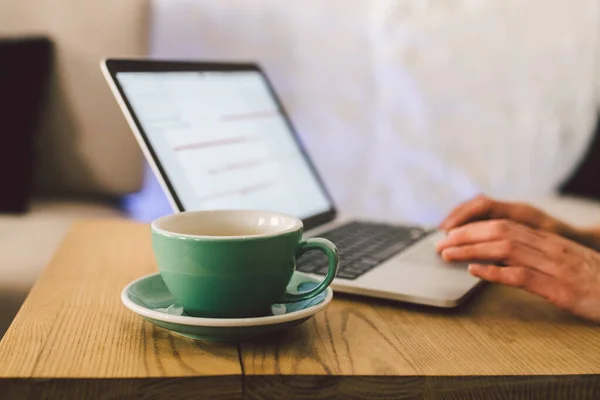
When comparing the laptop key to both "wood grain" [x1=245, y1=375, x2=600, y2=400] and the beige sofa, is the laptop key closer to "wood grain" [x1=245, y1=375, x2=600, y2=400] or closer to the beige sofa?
"wood grain" [x1=245, y1=375, x2=600, y2=400]

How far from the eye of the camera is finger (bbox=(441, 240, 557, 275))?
2.29ft

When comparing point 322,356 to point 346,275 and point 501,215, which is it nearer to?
point 346,275

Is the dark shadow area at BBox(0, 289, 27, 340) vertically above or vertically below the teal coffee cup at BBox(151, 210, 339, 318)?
below

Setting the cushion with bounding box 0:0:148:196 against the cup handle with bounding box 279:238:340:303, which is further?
the cushion with bounding box 0:0:148:196

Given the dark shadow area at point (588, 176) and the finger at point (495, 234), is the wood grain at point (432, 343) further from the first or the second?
the dark shadow area at point (588, 176)

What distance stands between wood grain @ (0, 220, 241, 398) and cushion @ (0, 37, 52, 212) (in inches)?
21.0

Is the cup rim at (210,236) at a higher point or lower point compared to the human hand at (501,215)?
higher

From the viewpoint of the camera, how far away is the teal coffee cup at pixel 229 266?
1.77 ft

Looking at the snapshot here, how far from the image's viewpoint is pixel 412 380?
0.51 metres

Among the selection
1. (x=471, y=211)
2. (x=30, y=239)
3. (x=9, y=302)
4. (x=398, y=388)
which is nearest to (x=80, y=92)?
(x=30, y=239)

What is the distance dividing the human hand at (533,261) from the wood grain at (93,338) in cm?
29

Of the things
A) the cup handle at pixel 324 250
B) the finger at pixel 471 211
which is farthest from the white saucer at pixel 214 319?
the finger at pixel 471 211

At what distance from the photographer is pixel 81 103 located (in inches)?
56.4

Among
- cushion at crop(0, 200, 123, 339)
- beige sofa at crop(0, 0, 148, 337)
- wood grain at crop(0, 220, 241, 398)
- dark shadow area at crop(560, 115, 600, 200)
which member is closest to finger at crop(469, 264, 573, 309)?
wood grain at crop(0, 220, 241, 398)
